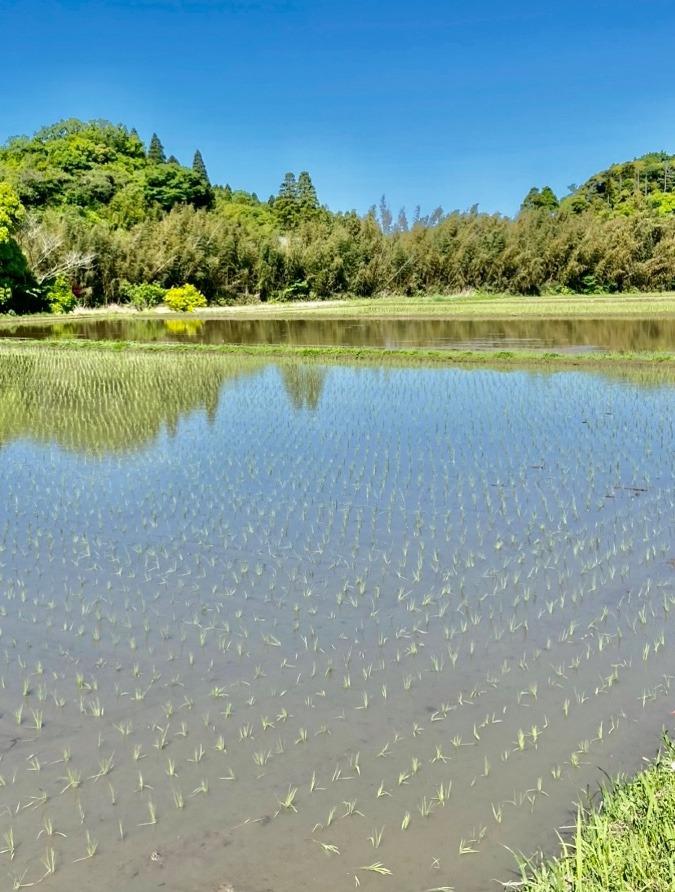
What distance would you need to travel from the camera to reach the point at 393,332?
74.2 feet

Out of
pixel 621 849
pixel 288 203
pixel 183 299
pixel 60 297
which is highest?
pixel 288 203

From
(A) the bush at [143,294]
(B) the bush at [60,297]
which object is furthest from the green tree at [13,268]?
(A) the bush at [143,294]

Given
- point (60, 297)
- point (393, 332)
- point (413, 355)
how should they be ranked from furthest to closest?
point (60, 297) → point (393, 332) → point (413, 355)

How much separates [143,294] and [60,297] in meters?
4.15

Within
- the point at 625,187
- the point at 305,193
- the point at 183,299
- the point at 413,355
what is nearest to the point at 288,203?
the point at 305,193

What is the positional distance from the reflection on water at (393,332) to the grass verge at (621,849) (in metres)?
15.2

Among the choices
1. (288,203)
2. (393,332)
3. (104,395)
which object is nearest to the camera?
(104,395)

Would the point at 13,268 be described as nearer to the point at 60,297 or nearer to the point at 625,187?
the point at 60,297

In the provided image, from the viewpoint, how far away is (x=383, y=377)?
46.0 ft

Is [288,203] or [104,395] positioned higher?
[288,203]

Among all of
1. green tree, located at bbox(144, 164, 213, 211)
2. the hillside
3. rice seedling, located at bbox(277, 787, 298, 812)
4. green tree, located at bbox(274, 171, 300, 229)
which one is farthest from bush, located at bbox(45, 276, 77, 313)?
the hillside

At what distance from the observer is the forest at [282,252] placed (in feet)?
117

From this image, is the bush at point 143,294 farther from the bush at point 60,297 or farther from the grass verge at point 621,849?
the grass verge at point 621,849

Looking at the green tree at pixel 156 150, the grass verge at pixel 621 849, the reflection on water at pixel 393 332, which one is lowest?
the grass verge at pixel 621 849
